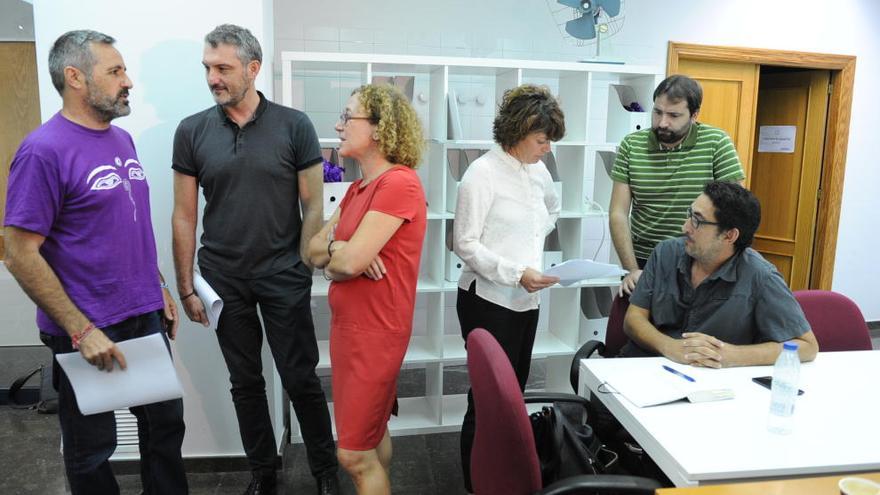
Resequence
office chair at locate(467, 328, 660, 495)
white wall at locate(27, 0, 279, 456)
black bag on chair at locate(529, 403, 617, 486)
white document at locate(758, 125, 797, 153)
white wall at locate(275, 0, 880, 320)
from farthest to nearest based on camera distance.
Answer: white document at locate(758, 125, 797, 153) → white wall at locate(275, 0, 880, 320) → white wall at locate(27, 0, 279, 456) → black bag on chair at locate(529, 403, 617, 486) → office chair at locate(467, 328, 660, 495)

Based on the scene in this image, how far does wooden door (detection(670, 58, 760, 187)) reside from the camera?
4.44 m

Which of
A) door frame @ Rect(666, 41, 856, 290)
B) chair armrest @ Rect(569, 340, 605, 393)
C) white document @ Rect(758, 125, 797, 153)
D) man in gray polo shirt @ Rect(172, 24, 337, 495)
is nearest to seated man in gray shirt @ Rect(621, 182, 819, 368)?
chair armrest @ Rect(569, 340, 605, 393)

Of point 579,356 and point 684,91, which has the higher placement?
point 684,91

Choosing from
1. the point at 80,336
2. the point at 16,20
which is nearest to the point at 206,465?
the point at 80,336

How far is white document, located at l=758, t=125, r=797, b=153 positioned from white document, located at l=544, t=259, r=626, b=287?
148 inches

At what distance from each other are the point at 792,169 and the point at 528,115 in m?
3.88

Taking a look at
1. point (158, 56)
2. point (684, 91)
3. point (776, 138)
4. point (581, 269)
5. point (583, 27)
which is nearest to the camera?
point (581, 269)

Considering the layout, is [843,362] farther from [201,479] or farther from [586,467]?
[201,479]

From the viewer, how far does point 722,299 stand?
2061 mm

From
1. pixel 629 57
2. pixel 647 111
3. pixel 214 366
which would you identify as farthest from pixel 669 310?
pixel 629 57

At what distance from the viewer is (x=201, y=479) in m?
2.66

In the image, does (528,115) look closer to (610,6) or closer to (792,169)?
(610,6)

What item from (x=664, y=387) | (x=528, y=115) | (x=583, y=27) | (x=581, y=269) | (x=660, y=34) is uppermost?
(x=660, y=34)

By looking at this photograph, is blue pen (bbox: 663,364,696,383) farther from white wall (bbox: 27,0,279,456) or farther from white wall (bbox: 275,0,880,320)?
white wall (bbox: 275,0,880,320)
